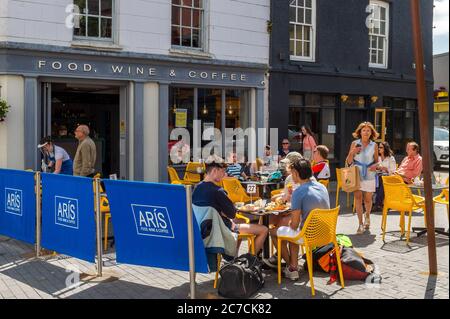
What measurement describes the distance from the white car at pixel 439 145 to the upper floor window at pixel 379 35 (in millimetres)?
5043

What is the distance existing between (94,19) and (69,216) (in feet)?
21.9

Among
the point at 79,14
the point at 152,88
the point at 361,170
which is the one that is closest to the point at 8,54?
the point at 79,14

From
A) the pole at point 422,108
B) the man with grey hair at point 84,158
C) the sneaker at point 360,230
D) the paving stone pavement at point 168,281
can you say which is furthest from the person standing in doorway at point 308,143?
the pole at point 422,108

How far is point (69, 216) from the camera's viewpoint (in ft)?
21.5

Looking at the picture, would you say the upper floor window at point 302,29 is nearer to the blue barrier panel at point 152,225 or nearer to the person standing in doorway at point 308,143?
the person standing in doorway at point 308,143

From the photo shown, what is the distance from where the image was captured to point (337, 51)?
52.9 ft

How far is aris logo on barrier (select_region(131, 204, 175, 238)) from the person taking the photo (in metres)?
5.46

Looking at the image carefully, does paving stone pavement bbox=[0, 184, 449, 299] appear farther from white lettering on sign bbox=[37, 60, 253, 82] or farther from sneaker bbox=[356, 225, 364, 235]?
white lettering on sign bbox=[37, 60, 253, 82]

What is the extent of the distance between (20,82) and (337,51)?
370 inches

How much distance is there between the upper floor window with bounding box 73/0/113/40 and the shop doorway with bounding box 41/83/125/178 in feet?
5.17

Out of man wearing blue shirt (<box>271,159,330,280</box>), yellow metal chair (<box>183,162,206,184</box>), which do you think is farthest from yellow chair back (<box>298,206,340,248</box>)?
yellow metal chair (<box>183,162,206,184</box>)

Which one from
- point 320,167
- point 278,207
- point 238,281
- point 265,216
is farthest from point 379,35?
point 238,281
